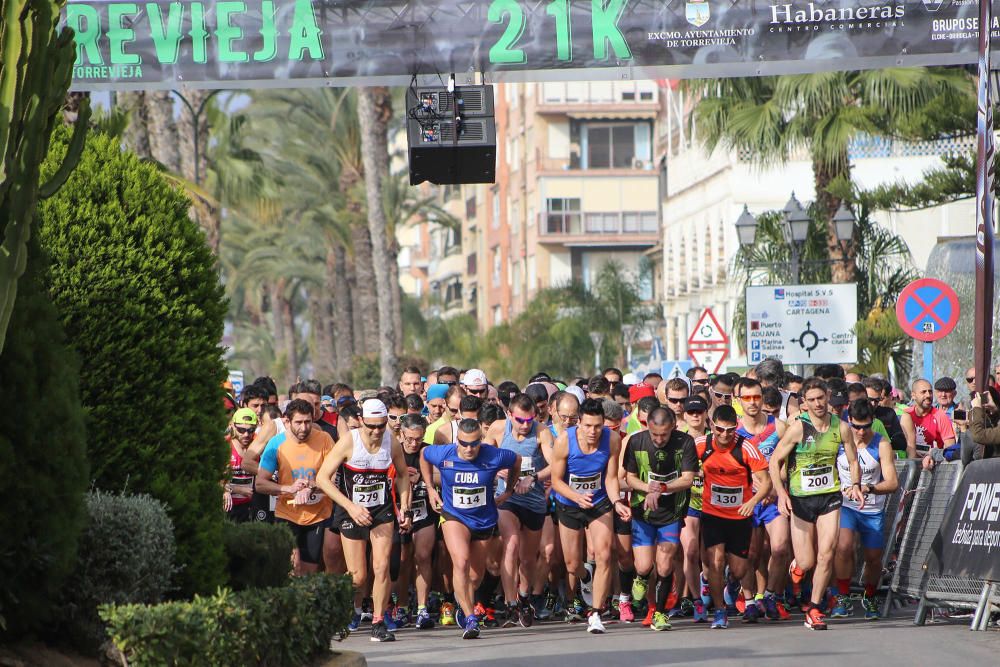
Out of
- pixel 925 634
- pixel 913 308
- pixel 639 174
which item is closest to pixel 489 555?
pixel 925 634

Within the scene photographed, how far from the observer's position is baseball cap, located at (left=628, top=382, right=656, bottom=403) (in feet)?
56.7

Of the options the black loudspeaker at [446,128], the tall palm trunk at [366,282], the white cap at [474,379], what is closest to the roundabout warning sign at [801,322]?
the black loudspeaker at [446,128]

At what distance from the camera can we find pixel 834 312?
74.8 feet

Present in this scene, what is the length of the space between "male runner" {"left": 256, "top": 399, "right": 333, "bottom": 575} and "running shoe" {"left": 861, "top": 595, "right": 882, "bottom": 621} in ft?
14.8

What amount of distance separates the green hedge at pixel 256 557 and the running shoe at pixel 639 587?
506cm

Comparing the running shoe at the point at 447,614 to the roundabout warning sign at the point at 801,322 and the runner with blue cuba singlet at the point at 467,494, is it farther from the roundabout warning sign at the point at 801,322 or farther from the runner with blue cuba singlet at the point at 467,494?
the roundabout warning sign at the point at 801,322

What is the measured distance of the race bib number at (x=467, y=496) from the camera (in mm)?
13414

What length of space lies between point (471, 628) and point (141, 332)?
539 cm

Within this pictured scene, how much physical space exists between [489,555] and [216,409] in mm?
5706

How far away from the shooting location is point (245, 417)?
1441 centimetres

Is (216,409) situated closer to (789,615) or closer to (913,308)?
(789,615)

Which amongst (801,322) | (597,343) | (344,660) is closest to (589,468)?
(344,660)

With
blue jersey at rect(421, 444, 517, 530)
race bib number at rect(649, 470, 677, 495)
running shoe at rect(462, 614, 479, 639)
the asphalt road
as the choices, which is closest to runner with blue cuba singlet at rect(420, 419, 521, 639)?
blue jersey at rect(421, 444, 517, 530)

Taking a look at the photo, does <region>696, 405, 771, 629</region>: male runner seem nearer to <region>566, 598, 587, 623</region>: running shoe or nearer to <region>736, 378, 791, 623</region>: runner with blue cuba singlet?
<region>736, 378, 791, 623</region>: runner with blue cuba singlet
